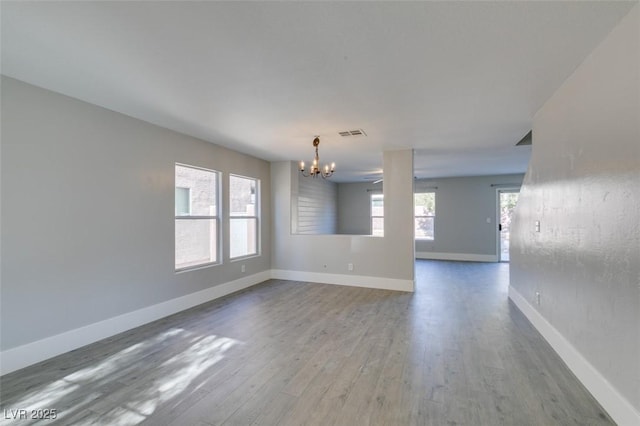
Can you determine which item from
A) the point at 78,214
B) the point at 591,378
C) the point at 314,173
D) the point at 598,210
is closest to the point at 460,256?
the point at 314,173

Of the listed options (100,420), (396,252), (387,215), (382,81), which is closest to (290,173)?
(387,215)

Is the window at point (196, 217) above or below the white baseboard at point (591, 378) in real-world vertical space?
above

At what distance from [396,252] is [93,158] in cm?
462

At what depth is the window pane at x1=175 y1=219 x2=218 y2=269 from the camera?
14.2 ft

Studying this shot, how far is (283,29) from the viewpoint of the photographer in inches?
74.9

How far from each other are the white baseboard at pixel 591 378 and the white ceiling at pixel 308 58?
2.36m

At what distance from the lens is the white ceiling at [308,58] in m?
1.75

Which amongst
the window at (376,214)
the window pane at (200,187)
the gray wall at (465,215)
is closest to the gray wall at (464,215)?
the gray wall at (465,215)

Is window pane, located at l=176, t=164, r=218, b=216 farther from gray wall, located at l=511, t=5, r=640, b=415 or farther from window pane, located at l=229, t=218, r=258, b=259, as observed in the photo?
gray wall, located at l=511, t=5, r=640, b=415

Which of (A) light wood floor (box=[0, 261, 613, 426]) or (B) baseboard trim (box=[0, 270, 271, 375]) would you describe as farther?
(B) baseboard trim (box=[0, 270, 271, 375])

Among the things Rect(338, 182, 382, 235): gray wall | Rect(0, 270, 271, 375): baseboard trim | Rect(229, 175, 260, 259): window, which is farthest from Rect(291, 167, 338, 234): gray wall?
Rect(0, 270, 271, 375): baseboard trim

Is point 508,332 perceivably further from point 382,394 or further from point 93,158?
point 93,158

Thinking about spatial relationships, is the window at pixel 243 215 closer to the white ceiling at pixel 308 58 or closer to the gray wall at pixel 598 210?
the white ceiling at pixel 308 58

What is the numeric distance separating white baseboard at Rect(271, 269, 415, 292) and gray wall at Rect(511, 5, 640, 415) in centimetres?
230
